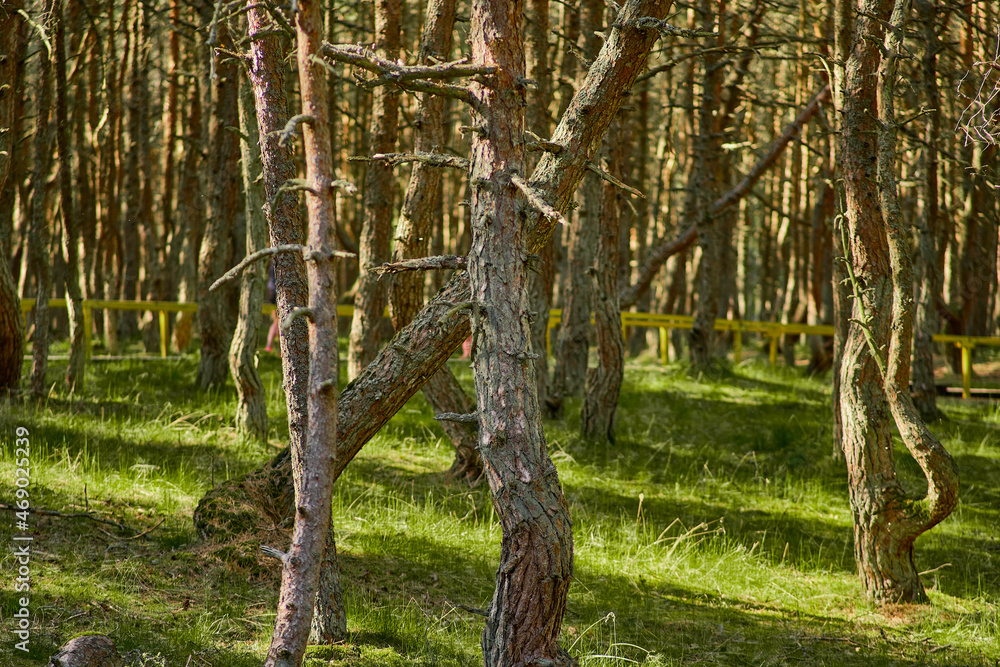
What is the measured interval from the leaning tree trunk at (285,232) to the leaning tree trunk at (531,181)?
1cm

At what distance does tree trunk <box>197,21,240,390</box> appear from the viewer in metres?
9.19

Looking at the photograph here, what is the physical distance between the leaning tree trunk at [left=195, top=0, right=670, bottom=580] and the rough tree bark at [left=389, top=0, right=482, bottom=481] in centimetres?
229

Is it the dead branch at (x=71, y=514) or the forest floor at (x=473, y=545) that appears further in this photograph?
the dead branch at (x=71, y=514)

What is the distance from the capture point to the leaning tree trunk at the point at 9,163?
7023 mm

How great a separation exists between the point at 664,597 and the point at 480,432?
297 cm

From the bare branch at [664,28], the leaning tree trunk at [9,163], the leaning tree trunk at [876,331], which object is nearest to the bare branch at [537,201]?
the bare branch at [664,28]

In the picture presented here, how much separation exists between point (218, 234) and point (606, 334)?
15.2 feet

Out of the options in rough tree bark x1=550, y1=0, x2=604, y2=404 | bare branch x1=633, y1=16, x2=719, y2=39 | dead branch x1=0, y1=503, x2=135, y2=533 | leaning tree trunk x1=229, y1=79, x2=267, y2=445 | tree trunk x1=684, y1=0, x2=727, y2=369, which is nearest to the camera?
bare branch x1=633, y1=16, x2=719, y2=39

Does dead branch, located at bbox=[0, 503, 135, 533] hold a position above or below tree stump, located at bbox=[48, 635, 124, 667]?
above

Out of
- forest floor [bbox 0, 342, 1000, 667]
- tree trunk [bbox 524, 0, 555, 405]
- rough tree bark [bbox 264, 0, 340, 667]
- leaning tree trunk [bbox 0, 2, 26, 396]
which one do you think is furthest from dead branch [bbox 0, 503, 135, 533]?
tree trunk [bbox 524, 0, 555, 405]

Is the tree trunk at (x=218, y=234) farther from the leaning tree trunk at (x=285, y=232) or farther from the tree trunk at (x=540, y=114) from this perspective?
the leaning tree trunk at (x=285, y=232)

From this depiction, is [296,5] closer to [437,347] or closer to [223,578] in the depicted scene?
[437,347]

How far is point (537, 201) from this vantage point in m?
3.02

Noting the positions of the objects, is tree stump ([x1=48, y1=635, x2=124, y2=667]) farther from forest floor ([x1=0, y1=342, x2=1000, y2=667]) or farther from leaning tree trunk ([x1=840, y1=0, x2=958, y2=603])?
leaning tree trunk ([x1=840, y1=0, x2=958, y2=603])
